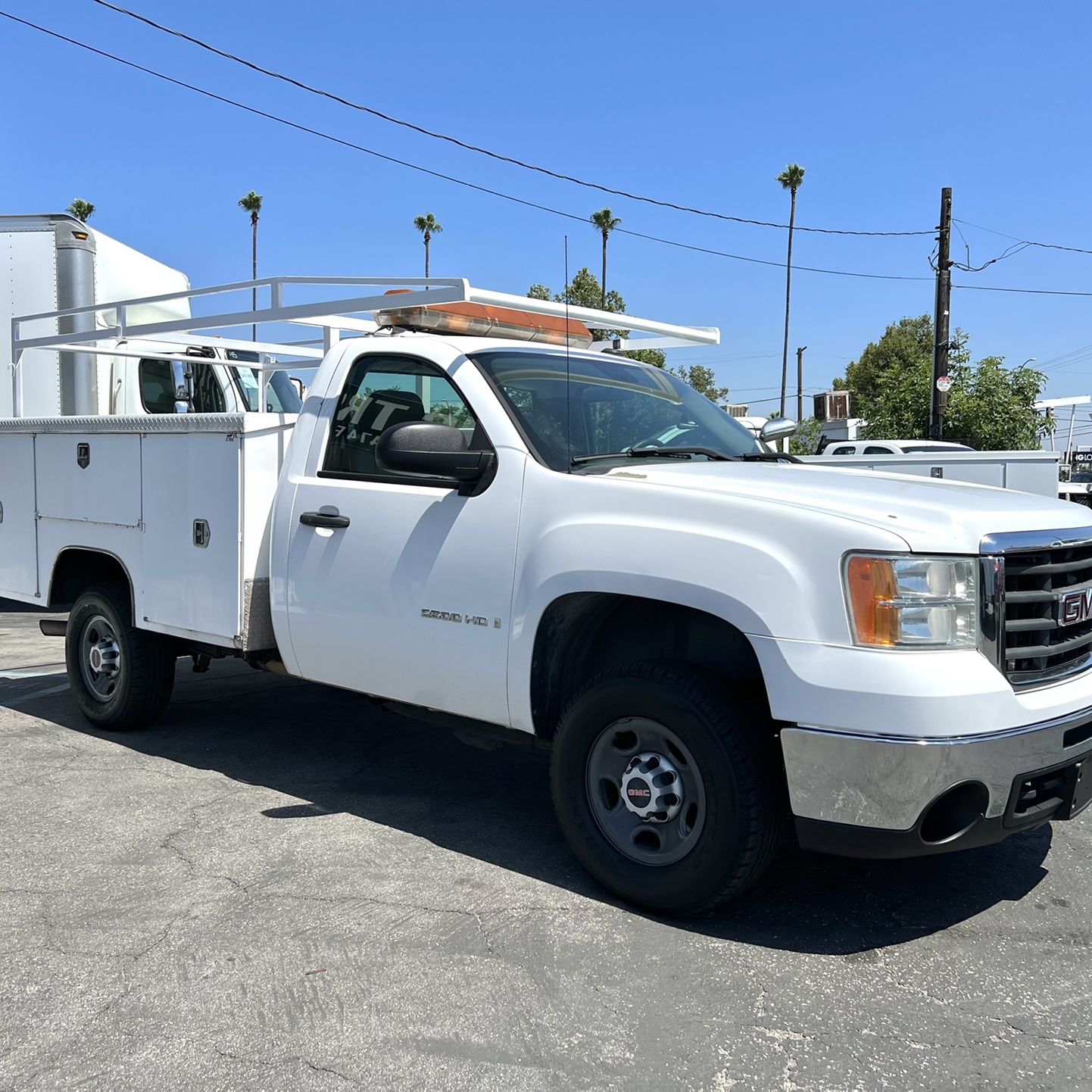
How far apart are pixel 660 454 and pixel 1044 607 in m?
1.54

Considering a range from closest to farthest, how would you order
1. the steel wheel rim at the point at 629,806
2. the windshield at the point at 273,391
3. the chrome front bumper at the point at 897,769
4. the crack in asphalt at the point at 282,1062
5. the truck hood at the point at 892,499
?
the crack in asphalt at the point at 282,1062 → the chrome front bumper at the point at 897,769 → the truck hood at the point at 892,499 → the steel wheel rim at the point at 629,806 → the windshield at the point at 273,391

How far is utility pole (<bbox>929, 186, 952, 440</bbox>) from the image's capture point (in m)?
22.2

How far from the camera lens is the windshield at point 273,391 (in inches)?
377

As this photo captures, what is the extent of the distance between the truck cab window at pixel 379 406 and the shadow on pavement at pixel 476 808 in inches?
59.8

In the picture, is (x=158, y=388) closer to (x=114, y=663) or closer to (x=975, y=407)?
(x=114, y=663)

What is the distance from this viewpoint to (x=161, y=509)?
5.63 metres

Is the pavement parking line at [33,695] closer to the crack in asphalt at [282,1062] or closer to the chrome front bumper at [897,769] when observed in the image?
the crack in asphalt at [282,1062]

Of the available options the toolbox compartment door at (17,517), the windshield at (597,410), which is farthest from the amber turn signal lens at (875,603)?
the toolbox compartment door at (17,517)

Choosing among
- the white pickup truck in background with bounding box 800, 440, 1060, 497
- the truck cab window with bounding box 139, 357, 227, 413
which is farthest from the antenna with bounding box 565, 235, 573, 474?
the white pickup truck in background with bounding box 800, 440, 1060, 497

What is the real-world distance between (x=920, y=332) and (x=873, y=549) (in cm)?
6523

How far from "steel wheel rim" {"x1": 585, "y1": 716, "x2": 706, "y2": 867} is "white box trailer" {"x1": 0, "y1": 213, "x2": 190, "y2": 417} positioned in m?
7.84

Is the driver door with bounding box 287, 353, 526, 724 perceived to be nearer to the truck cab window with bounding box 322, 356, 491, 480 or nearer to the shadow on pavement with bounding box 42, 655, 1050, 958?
the truck cab window with bounding box 322, 356, 491, 480

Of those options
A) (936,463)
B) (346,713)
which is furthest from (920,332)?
(346,713)

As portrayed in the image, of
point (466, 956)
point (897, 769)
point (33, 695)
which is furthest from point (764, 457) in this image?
point (33, 695)
